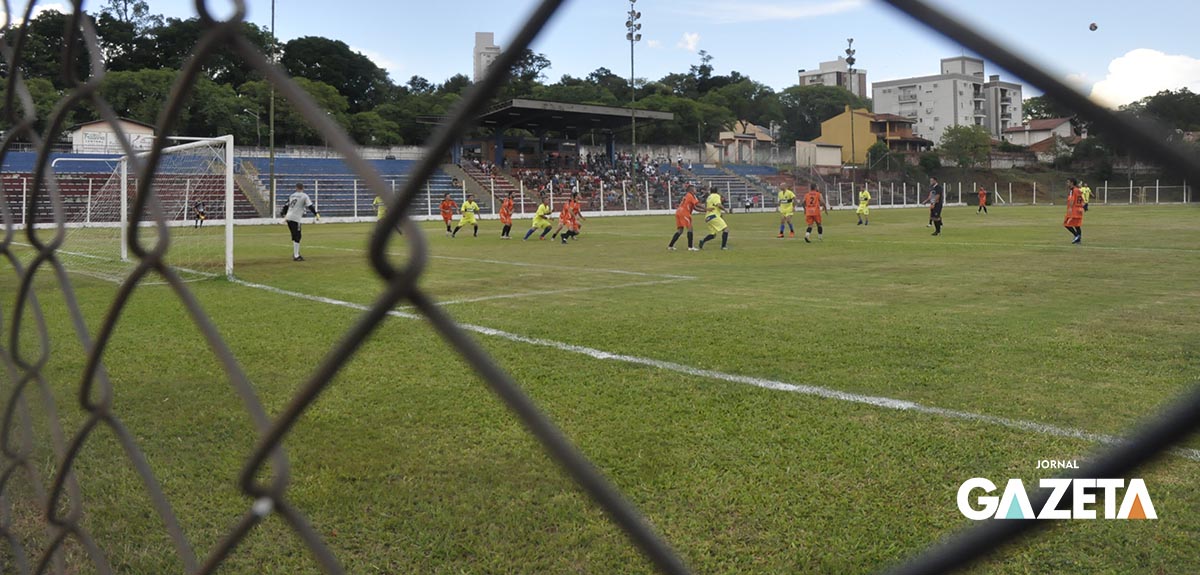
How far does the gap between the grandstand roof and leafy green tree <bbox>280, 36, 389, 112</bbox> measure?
16639 millimetres

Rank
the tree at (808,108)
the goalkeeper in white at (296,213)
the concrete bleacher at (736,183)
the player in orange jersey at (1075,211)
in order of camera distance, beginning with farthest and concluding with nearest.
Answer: the tree at (808,108), the concrete bleacher at (736,183), the player in orange jersey at (1075,211), the goalkeeper in white at (296,213)

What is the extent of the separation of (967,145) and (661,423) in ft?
217

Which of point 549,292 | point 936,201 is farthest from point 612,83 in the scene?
point 549,292

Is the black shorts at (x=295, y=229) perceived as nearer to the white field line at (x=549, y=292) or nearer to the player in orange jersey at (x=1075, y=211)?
the white field line at (x=549, y=292)

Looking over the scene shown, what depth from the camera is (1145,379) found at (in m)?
4.74

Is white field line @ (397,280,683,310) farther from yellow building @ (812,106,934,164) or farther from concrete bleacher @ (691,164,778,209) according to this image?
yellow building @ (812,106,934,164)

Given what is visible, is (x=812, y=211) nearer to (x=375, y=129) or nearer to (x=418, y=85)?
(x=375, y=129)

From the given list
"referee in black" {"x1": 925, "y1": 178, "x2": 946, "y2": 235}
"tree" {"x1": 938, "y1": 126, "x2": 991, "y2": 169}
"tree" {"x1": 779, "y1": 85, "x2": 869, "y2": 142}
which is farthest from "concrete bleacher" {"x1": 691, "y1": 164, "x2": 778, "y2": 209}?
"tree" {"x1": 779, "y1": 85, "x2": 869, "y2": 142}

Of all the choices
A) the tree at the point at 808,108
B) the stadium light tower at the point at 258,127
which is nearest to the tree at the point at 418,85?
the stadium light tower at the point at 258,127

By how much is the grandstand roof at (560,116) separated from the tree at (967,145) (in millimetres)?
25135

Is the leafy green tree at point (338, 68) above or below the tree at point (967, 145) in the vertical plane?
above

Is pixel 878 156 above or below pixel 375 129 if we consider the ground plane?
below

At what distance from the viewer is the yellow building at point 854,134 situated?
75125 mm

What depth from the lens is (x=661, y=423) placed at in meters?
4.04
